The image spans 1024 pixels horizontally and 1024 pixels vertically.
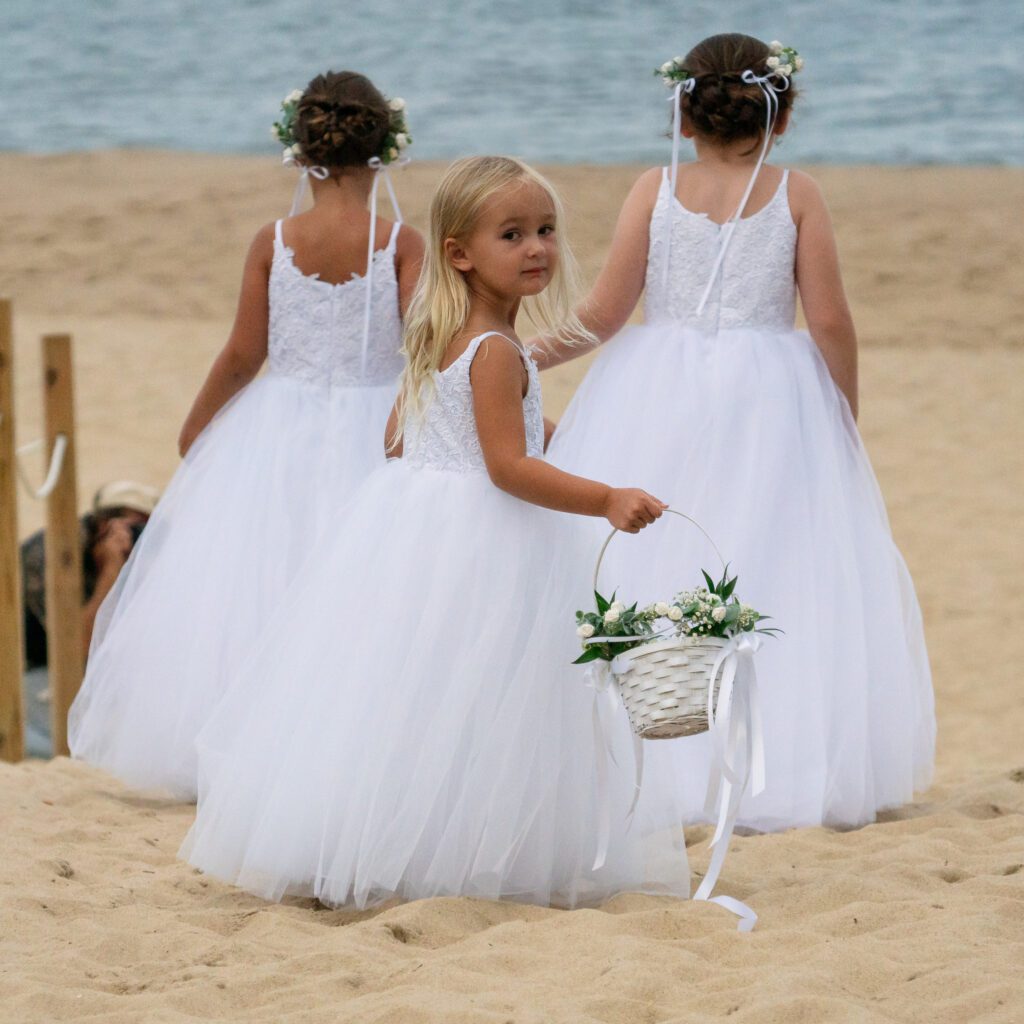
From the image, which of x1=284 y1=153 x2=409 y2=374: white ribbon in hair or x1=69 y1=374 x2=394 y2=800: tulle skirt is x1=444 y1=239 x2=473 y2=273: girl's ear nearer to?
x1=284 y1=153 x2=409 y2=374: white ribbon in hair

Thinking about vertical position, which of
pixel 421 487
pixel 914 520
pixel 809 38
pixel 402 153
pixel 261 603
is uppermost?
pixel 809 38

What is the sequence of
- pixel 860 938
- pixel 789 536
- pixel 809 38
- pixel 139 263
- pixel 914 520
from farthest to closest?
pixel 809 38
pixel 139 263
pixel 914 520
pixel 789 536
pixel 860 938

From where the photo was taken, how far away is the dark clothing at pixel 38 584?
22.9ft

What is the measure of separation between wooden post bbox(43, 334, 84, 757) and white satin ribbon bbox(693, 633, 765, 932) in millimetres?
3295

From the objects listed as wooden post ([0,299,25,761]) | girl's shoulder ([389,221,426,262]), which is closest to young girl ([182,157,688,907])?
girl's shoulder ([389,221,426,262])

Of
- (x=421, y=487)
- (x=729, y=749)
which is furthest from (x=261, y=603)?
(x=729, y=749)

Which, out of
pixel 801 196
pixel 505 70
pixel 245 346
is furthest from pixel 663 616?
pixel 505 70

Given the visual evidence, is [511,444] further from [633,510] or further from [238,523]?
[238,523]

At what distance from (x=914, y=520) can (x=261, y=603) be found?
Answer: 281 inches

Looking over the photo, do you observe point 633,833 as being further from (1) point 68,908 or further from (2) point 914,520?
(2) point 914,520

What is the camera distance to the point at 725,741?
310 cm

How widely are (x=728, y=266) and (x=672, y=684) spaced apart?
63.0 inches

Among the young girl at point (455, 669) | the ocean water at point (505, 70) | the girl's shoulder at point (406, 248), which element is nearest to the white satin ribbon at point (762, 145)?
the girl's shoulder at point (406, 248)

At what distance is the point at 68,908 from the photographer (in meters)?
3.41
